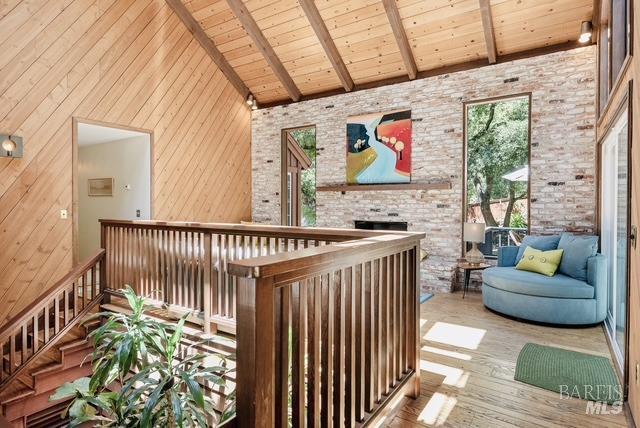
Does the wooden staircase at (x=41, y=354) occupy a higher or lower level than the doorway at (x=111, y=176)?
lower

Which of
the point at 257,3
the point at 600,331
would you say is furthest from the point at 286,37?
the point at 600,331

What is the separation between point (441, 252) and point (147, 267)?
3.93 meters

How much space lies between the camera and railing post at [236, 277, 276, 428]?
120 cm

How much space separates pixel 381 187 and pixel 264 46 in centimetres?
299

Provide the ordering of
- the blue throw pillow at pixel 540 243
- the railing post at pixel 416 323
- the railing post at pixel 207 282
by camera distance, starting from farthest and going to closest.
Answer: the blue throw pillow at pixel 540 243
the railing post at pixel 207 282
the railing post at pixel 416 323

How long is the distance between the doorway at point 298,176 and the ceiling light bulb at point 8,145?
13.2ft

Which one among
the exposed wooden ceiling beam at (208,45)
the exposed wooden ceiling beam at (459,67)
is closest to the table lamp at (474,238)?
the exposed wooden ceiling beam at (459,67)

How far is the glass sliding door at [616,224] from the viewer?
273 centimetres

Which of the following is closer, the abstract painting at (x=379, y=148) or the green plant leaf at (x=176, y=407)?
the green plant leaf at (x=176, y=407)

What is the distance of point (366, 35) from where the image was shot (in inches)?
214

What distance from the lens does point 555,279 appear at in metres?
3.86

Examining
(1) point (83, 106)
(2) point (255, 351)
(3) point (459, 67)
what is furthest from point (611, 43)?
(1) point (83, 106)

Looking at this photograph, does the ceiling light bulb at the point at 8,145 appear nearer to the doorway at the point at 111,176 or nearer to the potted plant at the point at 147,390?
the doorway at the point at 111,176

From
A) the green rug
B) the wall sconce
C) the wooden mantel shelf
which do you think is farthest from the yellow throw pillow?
the wall sconce
